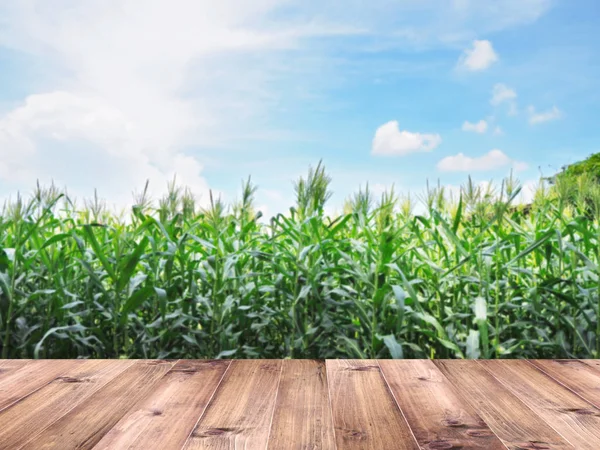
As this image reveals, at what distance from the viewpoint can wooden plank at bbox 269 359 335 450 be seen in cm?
112

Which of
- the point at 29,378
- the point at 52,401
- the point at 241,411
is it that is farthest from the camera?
the point at 29,378

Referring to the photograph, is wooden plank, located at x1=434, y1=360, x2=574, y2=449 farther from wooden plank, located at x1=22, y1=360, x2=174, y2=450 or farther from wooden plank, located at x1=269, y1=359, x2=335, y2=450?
wooden plank, located at x1=22, y1=360, x2=174, y2=450

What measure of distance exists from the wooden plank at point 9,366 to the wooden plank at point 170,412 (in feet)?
1.61

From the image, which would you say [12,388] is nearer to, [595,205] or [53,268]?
[53,268]

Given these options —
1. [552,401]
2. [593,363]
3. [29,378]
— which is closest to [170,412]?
[29,378]

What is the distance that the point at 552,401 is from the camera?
1454mm

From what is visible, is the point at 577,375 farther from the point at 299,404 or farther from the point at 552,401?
the point at 299,404

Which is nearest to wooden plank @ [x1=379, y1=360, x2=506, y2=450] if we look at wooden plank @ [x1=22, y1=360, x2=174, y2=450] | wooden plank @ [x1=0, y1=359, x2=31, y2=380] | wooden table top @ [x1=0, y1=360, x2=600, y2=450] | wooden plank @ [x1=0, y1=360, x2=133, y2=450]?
wooden table top @ [x1=0, y1=360, x2=600, y2=450]

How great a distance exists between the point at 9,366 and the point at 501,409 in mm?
1457

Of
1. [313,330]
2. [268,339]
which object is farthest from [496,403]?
[268,339]

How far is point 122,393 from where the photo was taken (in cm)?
149

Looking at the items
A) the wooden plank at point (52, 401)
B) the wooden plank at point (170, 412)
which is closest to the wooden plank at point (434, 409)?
the wooden plank at point (170, 412)

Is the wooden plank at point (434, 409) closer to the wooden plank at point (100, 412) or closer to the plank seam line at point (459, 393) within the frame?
the plank seam line at point (459, 393)

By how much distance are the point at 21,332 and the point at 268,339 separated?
1.14 metres
